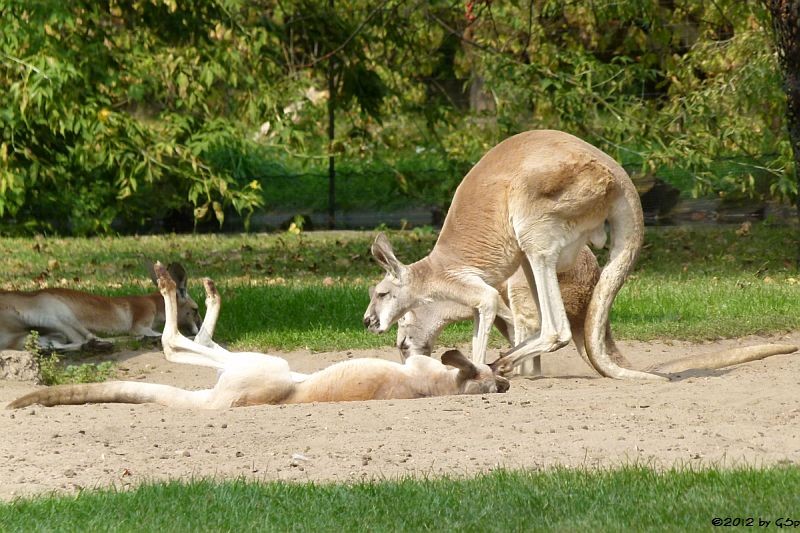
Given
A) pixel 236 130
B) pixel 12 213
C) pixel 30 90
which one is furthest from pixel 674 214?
pixel 30 90

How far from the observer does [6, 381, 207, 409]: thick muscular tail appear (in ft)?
20.9

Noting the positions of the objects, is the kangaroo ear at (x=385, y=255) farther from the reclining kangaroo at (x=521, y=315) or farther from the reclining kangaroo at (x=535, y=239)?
the reclining kangaroo at (x=521, y=315)

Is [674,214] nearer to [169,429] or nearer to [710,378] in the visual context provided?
Result: [710,378]

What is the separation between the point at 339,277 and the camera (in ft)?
42.3

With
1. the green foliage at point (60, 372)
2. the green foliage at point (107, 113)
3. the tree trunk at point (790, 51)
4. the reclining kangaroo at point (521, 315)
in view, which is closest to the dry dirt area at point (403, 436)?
the reclining kangaroo at point (521, 315)

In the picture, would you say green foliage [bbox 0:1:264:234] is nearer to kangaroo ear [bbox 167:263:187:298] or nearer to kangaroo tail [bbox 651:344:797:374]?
kangaroo ear [bbox 167:263:187:298]

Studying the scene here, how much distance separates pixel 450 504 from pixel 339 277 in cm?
852

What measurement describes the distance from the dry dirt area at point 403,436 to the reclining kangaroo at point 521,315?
1.13m

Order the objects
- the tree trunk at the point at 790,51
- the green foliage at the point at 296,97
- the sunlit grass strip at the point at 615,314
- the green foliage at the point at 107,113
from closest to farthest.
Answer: the sunlit grass strip at the point at 615,314 → the green foliage at the point at 107,113 → the tree trunk at the point at 790,51 → the green foliage at the point at 296,97

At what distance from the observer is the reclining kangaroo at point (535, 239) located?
730cm

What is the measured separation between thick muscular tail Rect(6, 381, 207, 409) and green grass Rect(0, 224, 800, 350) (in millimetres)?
2665

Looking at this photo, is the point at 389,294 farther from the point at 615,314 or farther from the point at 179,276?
the point at 615,314

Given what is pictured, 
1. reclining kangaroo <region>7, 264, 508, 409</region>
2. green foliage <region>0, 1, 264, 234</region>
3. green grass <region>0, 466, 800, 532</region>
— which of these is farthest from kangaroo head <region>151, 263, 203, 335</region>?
green grass <region>0, 466, 800, 532</region>

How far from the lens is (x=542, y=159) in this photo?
24.2 ft
